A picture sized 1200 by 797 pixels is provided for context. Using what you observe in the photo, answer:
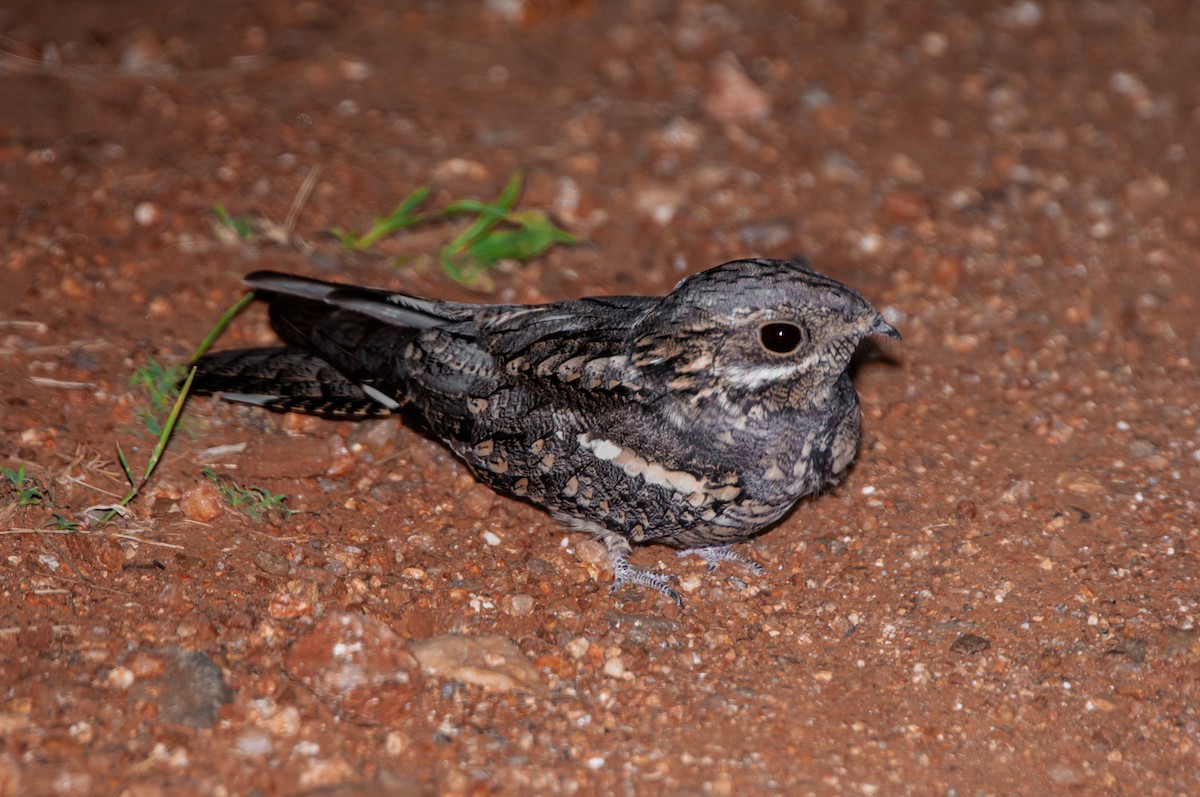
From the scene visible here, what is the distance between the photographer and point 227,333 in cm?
445

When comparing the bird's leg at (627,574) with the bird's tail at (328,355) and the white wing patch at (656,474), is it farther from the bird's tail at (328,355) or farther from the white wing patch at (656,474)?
the bird's tail at (328,355)

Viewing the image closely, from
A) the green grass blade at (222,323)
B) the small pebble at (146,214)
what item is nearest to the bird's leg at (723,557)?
the green grass blade at (222,323)

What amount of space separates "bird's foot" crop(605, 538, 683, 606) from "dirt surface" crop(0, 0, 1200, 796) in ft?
0.20

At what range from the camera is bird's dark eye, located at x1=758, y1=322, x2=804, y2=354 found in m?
3.28

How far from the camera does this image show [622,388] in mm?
3498

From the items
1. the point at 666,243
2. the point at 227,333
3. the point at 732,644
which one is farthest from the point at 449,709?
the point at 666,243

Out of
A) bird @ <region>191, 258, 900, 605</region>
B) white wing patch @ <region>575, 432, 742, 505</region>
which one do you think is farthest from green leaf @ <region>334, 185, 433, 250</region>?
white wing patch @ <region>575, 432, 742, 505</region>

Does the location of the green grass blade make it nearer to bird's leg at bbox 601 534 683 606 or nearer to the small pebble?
the small pebble

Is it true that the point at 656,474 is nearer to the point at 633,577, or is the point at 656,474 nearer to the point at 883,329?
the point at 633,577

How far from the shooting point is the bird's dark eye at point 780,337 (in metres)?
3.28

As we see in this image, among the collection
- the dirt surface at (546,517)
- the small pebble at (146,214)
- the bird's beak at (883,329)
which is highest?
the bird's beak at (883,329)

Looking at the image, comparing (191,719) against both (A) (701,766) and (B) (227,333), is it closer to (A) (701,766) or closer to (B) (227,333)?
(A) (701,766)

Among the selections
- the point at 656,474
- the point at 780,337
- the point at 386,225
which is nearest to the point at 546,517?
the point at 656,474

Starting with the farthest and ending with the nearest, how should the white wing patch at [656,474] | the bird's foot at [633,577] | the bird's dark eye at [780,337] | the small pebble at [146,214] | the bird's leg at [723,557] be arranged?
the small pebble at [146,214] → the bird's leg at [723,557] → the bird's foot at [633,577] → the white wing patch at [656,474] → the bird's dark eye at [780,337]
